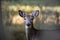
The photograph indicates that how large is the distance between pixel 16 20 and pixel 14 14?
13 cm

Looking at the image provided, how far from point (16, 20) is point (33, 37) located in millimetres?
611

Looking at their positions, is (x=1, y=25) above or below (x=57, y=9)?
below

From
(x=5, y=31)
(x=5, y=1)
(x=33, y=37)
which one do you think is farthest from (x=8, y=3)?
(x=33, y=37)

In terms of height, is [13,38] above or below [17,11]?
below

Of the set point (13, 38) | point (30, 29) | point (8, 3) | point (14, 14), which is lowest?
point (13, 38)

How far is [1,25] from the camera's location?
3359 millimetres

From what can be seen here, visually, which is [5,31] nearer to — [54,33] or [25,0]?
[25,0]

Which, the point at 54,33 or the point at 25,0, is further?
the point at 25,0

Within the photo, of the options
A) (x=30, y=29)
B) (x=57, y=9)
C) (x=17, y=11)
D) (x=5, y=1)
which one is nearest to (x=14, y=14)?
(x=17, y=11)

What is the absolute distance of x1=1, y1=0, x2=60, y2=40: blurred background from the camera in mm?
3330

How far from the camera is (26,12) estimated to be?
131 inches

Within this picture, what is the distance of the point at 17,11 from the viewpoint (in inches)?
131

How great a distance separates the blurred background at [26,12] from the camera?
3330mm

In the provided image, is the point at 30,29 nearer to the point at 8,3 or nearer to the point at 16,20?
the point at 16,20
